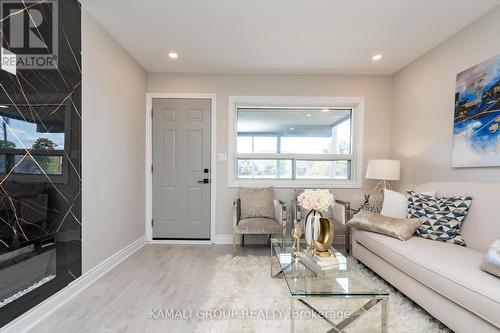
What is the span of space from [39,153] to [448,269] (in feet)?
9.73

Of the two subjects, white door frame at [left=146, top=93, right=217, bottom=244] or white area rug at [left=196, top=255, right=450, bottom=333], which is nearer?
white area rug at [left=196, top=255, right=450, bottom=333]

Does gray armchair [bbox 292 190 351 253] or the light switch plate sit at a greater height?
the light switch plate

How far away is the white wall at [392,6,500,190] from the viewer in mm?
2195

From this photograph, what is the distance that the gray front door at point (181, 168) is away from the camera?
358cm

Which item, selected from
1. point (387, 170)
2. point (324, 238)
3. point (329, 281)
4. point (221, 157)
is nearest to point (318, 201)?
point (324, 238)

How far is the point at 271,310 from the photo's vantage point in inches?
72.2

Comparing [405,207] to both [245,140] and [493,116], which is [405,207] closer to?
[493,116]

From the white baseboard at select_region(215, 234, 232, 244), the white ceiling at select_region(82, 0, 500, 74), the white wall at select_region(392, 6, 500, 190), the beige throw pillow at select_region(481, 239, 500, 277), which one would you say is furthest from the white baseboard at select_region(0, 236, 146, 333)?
the white wall at select_region(392, 6, 500, 190)

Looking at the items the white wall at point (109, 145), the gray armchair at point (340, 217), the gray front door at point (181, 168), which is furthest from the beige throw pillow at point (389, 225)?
the white wall at point (109, 145)

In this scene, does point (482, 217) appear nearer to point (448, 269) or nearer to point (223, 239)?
point (448, 269)

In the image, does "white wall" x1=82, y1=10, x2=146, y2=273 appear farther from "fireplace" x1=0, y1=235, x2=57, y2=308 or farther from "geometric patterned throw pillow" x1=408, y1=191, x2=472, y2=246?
"geometric patterned throw pillow" x1=408, y1=191, x2=472, y2=246

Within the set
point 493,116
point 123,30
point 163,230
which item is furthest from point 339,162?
point 123,30

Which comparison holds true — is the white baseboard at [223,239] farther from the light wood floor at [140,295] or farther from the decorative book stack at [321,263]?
the decorative book stack at [321,263]

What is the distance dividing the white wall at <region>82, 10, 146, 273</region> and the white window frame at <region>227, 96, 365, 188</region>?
4.33ft
